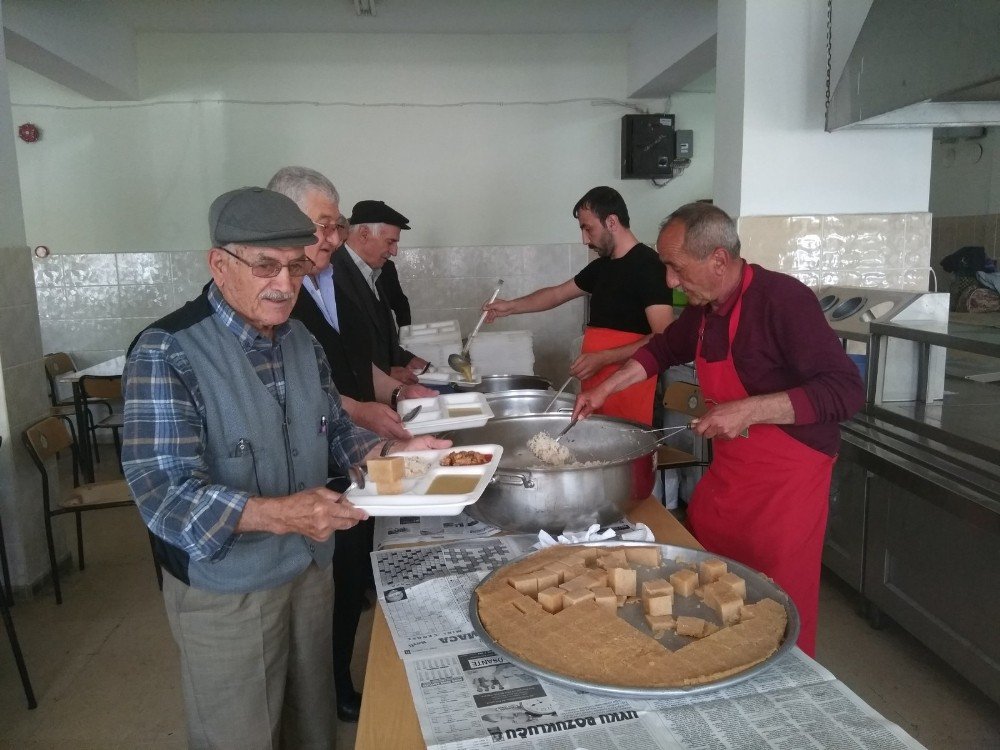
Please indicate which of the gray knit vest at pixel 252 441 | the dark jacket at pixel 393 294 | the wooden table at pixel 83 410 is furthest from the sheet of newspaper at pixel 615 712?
the wooden table at pixel 83 410

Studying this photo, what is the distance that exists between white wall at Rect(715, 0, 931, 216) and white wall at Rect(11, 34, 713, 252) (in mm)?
2182

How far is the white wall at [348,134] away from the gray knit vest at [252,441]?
4.32 m

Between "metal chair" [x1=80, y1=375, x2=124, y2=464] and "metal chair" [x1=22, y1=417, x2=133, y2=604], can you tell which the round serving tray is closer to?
"metal chair" [x1=22, y1=417, x2=133, y2=604]

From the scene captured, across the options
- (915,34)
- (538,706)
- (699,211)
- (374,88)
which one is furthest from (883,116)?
(374,88)

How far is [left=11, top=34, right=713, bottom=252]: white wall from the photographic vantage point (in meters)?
5.50

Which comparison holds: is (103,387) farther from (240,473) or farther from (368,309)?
(240,473)

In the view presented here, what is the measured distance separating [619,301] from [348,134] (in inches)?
129

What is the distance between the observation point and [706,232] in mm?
1890

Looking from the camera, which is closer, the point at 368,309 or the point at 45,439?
the point at 368,309

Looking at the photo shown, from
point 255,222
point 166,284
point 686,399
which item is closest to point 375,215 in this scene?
point 686,399

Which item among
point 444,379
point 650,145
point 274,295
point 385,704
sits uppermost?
point 650,145

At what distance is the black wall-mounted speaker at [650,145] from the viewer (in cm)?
554

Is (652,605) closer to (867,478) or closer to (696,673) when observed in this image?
(696,673)

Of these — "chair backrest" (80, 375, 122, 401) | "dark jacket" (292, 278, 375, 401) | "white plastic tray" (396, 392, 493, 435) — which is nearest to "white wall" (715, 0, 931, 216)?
"white plastic tray" (396, 392, 493, 435)
